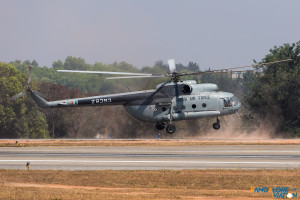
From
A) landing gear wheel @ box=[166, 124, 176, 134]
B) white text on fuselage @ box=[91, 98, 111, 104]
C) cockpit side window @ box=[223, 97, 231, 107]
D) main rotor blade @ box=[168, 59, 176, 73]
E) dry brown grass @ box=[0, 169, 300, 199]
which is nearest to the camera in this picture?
dry brown grass @ box=[0, 169, 300, 199]

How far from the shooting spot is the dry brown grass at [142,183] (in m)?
24.3

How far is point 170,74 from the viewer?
43.8 meters

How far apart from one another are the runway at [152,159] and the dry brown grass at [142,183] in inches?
A: 113

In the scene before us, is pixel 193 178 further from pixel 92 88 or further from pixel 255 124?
pixel 92 88

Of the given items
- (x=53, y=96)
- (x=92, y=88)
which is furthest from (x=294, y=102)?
(x=53, y=96)

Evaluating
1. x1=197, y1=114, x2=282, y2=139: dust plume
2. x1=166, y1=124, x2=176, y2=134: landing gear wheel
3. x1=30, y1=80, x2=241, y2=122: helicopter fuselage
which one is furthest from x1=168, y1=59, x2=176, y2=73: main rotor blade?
x1=197, y1=114, x2=282, y2=139: dust plume

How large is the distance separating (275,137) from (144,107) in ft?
103

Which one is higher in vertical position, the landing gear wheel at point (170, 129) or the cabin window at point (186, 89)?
the cabin window at point (186, 89)

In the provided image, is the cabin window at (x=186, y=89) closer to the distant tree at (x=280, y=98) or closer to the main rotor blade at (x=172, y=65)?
the main rotor blade at (x=172, y=65)

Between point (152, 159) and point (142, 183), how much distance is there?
10.3 meters

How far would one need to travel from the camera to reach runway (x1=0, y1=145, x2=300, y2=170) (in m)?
35.3

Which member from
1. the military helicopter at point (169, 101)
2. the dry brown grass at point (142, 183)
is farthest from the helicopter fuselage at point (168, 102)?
the dry brown grass at point (142, 183)

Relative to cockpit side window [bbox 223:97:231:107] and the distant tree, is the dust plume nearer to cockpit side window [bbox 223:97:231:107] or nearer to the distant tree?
the distant tree

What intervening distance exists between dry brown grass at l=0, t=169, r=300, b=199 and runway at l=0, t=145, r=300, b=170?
286 centimetres
